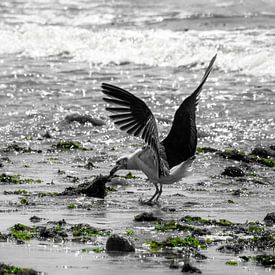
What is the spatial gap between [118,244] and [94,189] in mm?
2518

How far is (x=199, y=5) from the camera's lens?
34125 mm

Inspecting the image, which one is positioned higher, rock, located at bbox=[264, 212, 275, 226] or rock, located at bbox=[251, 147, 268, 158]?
rock, located at bbox=[251, 147, 268, 158]

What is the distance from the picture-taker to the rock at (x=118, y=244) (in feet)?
A: 24.1

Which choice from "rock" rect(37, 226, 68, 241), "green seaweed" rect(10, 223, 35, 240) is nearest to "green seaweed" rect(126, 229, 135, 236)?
"rock" rect(37, 226, 68, 241)

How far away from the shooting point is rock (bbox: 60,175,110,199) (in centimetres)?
980

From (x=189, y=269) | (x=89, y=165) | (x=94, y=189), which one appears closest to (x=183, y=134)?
(x=94, y=189)

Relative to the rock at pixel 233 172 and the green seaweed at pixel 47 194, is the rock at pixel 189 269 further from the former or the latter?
the rock at pixel 233 172

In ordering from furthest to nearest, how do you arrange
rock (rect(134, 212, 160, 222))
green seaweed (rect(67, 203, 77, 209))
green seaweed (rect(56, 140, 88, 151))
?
green seaweed (rect(56, 140, 88, 151)) → green seaweed (rect(67, 203, 77, 209)) → rock (rect(134, 212, 160, 222))

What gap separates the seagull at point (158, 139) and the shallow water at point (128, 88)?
40 cm

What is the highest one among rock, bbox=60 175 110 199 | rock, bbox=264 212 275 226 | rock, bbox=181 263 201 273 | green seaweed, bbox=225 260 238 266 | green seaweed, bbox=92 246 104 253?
rock, bbox=60 175 110 199

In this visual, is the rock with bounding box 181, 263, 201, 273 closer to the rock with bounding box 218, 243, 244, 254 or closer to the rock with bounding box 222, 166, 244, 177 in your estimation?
the rock with bounding box 218, 243, 244, 254

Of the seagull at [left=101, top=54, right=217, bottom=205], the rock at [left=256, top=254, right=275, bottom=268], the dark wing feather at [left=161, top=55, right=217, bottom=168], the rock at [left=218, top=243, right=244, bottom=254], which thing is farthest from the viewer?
the dark wing feather at [left=161, top=55, right=217, bottom=168]

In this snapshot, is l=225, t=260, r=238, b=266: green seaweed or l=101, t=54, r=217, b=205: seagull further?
l=101, t=54, r=217, b=205: seagull

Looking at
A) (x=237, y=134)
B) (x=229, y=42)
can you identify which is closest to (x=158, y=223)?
(x=237, y=134)
